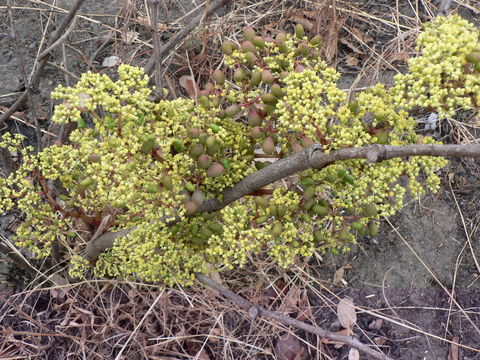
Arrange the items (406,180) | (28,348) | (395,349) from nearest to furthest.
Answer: (28,348), (395,349), (406,180)

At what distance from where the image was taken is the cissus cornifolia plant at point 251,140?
3.98 ft

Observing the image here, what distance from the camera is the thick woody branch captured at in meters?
1.03

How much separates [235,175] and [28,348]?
5.18ft

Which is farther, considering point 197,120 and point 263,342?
point 263,342

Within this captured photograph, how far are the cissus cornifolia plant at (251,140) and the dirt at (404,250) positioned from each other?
4.00 feet

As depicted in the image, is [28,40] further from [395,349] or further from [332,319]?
[395,349]

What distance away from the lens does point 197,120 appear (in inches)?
54.2

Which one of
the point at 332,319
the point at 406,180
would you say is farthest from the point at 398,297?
the point at 406,180

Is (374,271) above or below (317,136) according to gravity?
below

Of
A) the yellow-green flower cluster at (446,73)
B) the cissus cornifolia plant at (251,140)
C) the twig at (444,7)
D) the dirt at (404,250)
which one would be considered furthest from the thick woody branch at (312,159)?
the twig at (444,7)

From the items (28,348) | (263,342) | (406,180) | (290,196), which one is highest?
(290,196)

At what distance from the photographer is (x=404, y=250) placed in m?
2.76

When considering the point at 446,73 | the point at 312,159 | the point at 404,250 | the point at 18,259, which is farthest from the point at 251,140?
the point at 404,250

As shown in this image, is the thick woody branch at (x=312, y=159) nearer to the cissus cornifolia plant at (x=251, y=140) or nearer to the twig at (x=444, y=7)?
the cissus cornifolia plant at (x=251, y=140)
